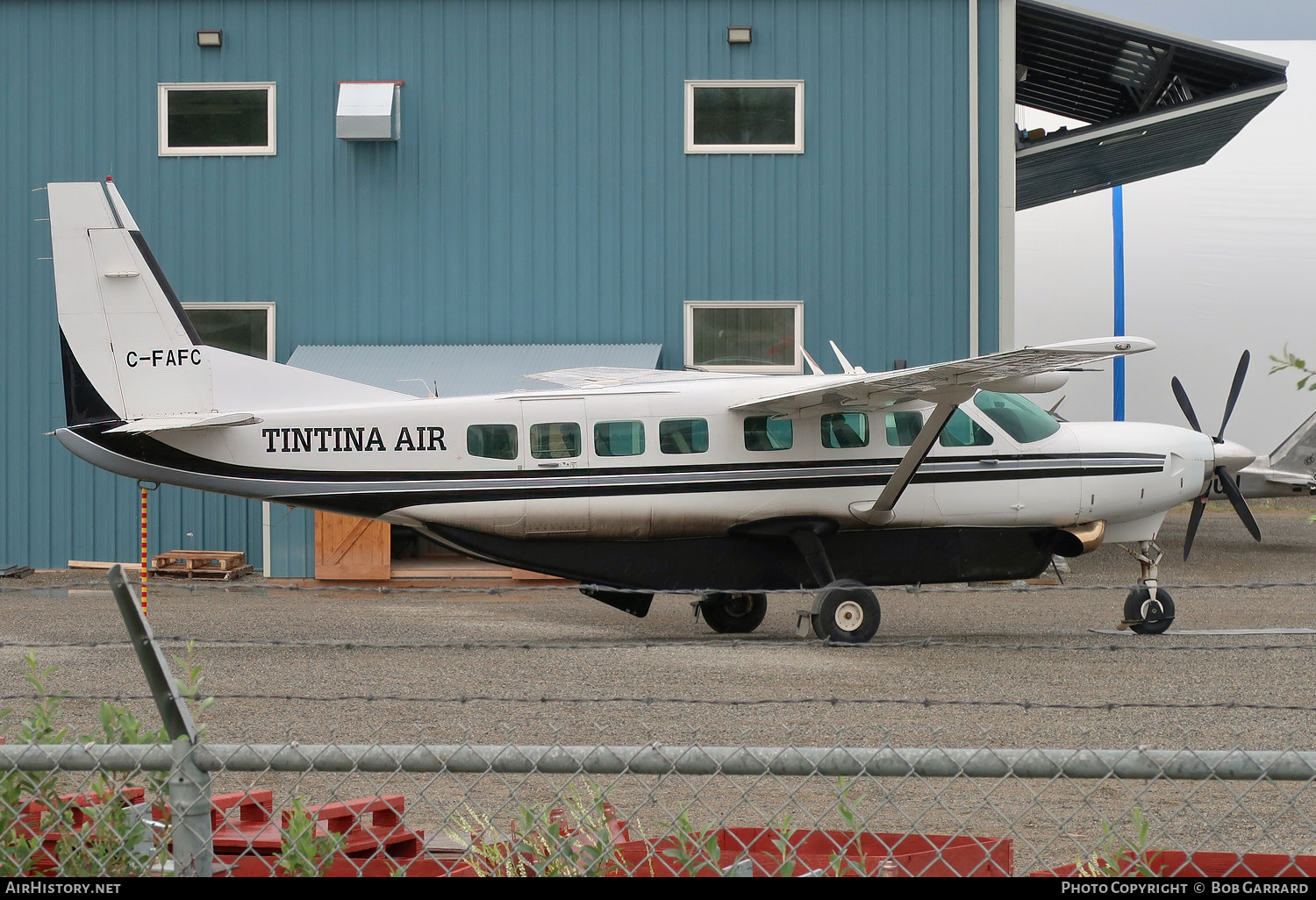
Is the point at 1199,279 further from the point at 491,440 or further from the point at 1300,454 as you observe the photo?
the point at 491,440

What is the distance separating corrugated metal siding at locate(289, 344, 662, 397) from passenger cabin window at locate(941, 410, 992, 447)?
5.88m

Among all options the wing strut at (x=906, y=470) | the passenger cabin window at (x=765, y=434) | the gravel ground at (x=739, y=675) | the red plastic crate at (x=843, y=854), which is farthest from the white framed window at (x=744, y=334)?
the red plastic crate at (x=843, y=854)

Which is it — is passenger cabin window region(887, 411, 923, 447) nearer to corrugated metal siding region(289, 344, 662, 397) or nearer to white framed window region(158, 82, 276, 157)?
corrugated metal siding region(289, 344, 662, 397)

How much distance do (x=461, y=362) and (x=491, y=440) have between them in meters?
5.90

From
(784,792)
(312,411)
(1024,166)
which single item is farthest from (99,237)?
(1024,166)

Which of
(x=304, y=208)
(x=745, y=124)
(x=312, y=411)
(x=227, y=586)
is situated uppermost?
(x=745, y=124)

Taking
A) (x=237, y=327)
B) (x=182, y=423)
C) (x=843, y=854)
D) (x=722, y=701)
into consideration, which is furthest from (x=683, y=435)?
(x=237, y=327)

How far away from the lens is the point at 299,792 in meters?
6.56

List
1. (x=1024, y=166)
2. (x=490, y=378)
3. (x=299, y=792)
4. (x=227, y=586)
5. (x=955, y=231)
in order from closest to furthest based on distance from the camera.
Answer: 1. (x=299, y=792)
2. (x=227, y=586)
3. (x=490, y=378)
4. (x=955, y=231)
5. (x=1024, y=166)

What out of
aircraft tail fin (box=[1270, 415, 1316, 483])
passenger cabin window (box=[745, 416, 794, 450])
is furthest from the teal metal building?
aircraft tail fin (box=[1270, 415, 1316, 483])

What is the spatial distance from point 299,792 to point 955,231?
14401 millimetres

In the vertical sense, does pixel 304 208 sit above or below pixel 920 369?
above

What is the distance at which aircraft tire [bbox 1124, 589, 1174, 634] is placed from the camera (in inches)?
498

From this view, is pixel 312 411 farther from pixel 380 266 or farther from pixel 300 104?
pixel 300 104
